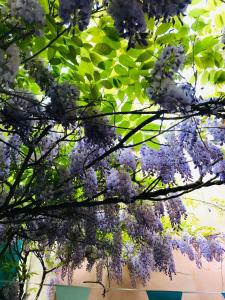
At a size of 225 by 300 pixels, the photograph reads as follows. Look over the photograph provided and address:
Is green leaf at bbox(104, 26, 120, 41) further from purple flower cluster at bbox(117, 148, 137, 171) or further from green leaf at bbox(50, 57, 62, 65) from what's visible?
purple flower cluster at bbox(117, 148, 137, 171)

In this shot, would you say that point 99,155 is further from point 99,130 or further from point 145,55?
point 145,55

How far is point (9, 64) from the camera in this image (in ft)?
3.32

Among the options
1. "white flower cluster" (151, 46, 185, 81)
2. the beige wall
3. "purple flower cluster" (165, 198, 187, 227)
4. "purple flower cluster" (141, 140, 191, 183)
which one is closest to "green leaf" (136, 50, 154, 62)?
"white flower cluster" (151, 46, 185, 81)

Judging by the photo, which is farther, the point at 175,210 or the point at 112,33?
the point at 175,210

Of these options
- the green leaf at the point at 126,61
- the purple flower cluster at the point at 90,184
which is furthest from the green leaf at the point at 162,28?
the purple flower cluster at the point at 90,184

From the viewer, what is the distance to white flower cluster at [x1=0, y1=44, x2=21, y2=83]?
100cm

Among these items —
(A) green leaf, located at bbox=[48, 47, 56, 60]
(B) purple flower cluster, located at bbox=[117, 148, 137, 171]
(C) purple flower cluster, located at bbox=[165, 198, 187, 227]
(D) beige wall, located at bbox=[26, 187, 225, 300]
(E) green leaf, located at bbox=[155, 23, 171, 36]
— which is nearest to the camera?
(E) green leaf, located at bbox=[155, 23, 171, 36]

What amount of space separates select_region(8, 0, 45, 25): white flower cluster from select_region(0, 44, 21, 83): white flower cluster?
0.10 metres

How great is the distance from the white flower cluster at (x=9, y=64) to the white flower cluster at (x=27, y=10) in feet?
0.32

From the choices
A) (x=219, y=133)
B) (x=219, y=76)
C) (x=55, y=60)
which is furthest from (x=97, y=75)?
(x=219, y=133)

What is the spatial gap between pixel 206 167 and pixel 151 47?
1089 mm

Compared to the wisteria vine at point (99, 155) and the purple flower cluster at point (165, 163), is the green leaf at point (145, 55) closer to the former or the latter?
the wisteria vine at point (99, 155)

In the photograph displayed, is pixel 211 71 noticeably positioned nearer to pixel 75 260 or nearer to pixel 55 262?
pixel 75 260

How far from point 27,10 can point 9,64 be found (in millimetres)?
151
